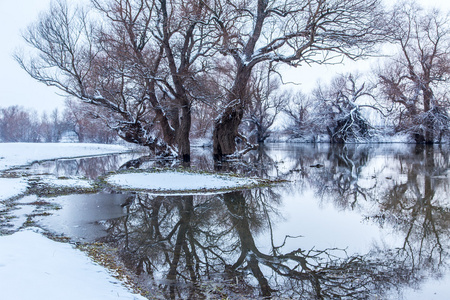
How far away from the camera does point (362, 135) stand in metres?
43.3

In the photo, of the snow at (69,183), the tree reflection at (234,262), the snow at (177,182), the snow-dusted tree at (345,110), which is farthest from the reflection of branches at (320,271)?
the snow-dusted tree at (345,110)

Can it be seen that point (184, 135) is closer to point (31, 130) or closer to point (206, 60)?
point (206, 60)

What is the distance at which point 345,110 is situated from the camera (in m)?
43.3

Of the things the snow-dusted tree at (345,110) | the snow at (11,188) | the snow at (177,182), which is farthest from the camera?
the snow-dusted tree at (345,110)

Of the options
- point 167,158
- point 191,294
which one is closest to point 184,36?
point 167,158

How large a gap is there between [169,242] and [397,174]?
40.7 ft

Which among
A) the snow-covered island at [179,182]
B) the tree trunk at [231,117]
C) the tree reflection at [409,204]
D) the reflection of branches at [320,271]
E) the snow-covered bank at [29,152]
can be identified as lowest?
the reflection of branches at [320,271]

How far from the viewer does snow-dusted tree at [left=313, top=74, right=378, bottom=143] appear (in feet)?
137

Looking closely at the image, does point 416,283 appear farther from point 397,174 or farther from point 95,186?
point 397,174

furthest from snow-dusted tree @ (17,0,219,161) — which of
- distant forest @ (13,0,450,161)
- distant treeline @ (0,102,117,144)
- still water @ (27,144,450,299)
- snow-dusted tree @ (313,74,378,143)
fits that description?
distant treeline @ (0,102,117,144)

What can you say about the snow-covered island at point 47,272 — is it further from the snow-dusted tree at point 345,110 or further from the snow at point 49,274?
the snow-dusted tree at point 345,110

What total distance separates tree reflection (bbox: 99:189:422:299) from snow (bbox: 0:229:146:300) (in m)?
0.65

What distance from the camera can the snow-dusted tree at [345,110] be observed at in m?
41.8

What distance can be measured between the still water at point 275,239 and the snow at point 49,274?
2.04 feet
